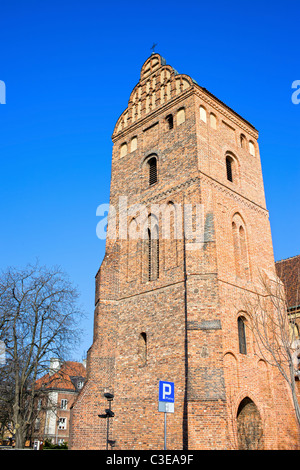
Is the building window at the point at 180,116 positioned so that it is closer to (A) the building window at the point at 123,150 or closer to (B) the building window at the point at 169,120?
(B) the building window at the point at 169,120

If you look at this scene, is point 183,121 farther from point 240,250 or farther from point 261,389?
point 261,389

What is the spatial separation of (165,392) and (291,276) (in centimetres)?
1624

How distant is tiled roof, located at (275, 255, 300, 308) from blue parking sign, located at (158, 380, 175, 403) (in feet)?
42.6

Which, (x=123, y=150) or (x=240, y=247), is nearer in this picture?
(x=240, y=247)

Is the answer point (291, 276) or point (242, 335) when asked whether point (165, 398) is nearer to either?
point (242, 335)

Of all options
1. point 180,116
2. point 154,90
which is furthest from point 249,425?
point 154,90

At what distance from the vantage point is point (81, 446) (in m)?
15.4

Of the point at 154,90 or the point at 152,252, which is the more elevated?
the point at 154,90

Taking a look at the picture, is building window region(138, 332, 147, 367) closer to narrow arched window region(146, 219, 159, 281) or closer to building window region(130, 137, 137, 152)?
narrow arched window region(146, 219, 159, 281)

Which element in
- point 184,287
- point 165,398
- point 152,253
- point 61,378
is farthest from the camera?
point 61,378

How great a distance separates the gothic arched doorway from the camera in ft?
47.9

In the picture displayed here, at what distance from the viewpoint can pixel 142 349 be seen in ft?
53.4

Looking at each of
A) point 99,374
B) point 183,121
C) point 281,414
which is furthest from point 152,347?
point 183,121

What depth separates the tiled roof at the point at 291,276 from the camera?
22.8 meters
